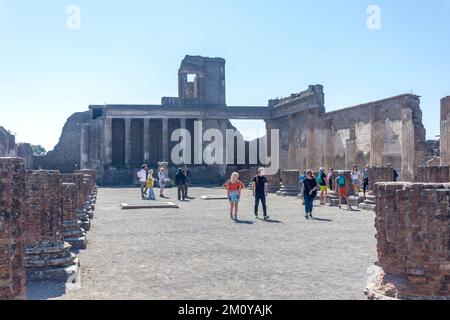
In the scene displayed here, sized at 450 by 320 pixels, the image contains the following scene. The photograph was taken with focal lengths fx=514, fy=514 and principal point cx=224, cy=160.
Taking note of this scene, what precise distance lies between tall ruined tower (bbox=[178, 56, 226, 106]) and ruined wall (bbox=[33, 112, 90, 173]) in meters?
8.41

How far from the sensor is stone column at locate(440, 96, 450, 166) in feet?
54.7

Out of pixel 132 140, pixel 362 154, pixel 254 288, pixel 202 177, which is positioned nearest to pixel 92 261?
pixel 254 288

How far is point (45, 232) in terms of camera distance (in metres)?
6.50

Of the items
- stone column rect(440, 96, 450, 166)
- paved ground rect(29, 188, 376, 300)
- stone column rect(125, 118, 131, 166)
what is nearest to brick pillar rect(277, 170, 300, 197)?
stone column rect(440, 96, 450, 166)

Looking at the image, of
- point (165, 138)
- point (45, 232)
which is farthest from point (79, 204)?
point (165, 138)

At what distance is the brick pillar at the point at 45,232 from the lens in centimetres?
610

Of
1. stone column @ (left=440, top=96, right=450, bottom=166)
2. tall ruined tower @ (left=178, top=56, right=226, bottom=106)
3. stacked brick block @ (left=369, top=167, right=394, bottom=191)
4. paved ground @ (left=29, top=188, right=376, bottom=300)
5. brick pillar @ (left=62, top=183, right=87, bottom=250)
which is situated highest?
tall ruined tower @ (left=178, top=56, right=226, bottom=106)

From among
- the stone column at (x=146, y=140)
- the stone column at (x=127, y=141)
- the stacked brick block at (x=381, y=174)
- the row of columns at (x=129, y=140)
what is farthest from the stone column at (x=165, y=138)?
the stacked brick block at (x=381, y=174)

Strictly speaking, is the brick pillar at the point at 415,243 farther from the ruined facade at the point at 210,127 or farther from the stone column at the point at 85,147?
the stone column at the point at 85,147

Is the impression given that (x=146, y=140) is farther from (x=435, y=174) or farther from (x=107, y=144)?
(x=435, y=174)

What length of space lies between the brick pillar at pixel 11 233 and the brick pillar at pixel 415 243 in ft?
10.2

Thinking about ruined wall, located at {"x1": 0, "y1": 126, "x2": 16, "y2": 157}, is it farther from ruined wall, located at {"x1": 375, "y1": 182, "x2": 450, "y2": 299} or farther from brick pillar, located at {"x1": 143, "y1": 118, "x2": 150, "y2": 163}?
ruined wall, located at {"x1": 375, "y1": 182, "x2": 450, "y2": 299}
